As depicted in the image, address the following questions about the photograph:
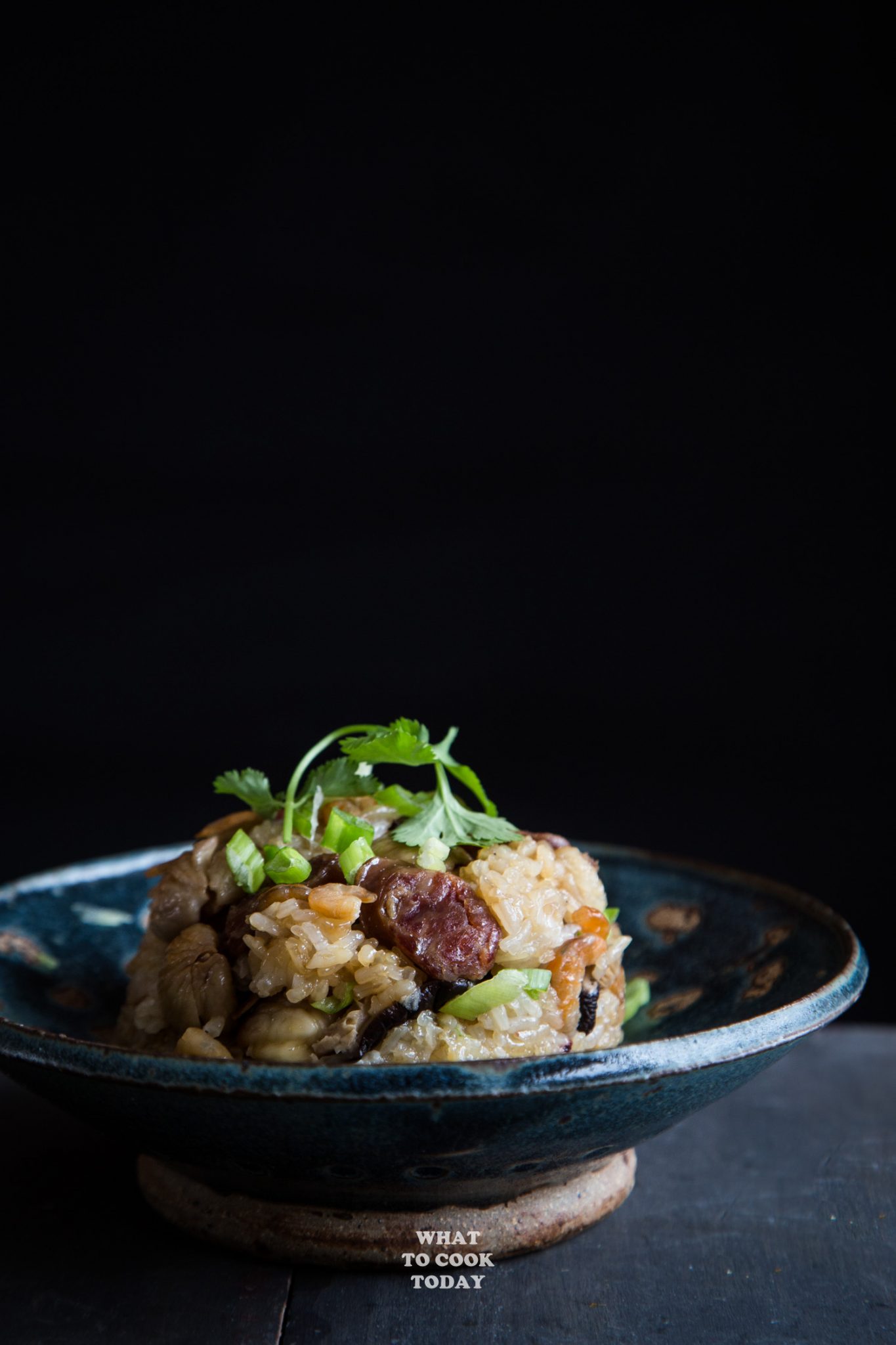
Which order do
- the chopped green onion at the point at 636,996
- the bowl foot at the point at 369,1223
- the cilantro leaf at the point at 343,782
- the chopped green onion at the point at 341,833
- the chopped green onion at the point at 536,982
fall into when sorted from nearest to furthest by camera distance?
the bowl foot at the point at 369,1223 → the chopped green onion at the point at 536,982 → the chopped green onion at the point at 341,833 → the cilantro leaf at the point at 343,782 → the chopped green onion at the point at 636,996

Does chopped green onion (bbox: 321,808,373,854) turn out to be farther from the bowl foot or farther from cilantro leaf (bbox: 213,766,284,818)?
the bowl foot

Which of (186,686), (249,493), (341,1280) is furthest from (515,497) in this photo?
(341,1280)

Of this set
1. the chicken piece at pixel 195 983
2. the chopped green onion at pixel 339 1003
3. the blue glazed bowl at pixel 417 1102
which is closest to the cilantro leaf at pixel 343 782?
the chicken piece at pixel 195 983

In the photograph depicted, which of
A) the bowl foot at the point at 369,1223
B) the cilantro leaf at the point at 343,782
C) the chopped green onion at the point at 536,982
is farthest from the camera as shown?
the cilantro leaf at the point at 343,782

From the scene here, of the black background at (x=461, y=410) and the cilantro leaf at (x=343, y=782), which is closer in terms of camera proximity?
the cilantro leaf at (x=343, y=782)

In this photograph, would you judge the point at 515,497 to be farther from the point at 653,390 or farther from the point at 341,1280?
the point at 341,1280

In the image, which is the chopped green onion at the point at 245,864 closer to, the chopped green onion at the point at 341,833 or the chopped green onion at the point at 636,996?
the chopped green onion at the point at 341,833
